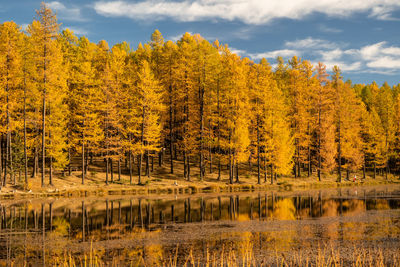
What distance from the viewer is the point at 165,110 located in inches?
2203

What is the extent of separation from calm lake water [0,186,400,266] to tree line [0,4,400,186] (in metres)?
12.3

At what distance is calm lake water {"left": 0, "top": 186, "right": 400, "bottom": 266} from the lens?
15172 mm

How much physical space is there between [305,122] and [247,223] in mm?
37917

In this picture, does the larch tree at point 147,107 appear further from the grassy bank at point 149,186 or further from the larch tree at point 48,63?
the larch tree at point 48,63

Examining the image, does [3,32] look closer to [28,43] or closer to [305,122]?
[28,43]

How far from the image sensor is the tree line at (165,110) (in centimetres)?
4225

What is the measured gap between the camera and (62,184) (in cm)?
4266

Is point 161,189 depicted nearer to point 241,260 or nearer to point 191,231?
point 191,231

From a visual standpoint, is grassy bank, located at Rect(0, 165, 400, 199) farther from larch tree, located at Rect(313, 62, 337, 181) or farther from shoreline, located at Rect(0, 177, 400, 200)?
larch tree, located at Rect(313, 62, 337, 181)

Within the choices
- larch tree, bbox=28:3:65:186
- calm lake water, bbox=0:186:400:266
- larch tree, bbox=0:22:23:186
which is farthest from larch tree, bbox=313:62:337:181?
larch tree, bbox=0:22:23:186

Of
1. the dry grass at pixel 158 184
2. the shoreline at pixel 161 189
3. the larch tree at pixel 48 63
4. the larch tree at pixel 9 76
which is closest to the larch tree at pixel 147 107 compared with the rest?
the dry grass at pixel 158 184

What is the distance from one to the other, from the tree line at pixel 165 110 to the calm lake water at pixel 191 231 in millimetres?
12274

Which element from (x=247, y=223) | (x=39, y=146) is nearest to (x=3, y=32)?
(x=39, y=146)

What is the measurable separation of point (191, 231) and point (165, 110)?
119 feet
